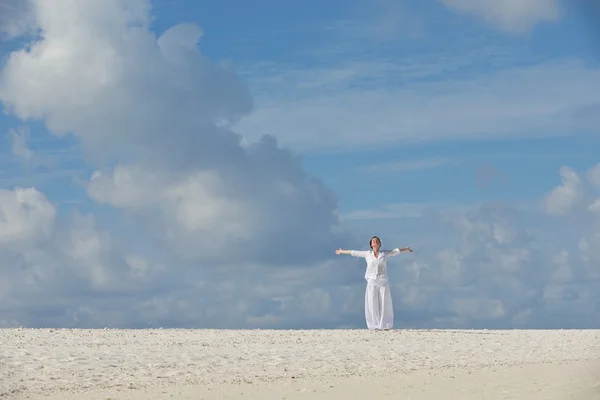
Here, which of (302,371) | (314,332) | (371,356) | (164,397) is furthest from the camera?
(314,332)

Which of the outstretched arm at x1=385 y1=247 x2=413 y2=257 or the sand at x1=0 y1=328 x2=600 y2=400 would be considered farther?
the outstretched arm at x1=385 y1=247 x2=413 y2=257

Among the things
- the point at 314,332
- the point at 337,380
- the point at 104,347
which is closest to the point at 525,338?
the point at 314,332

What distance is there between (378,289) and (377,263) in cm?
90

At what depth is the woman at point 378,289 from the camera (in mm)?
30500

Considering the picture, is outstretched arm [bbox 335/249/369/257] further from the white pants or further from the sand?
the sand

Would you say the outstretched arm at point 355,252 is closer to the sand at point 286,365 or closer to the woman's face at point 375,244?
the woman's face at point 375,244

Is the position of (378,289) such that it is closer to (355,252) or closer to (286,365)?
(355,252)

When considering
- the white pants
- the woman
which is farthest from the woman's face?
the white pants

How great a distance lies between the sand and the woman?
97.4 inches

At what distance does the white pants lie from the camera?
3050 cm

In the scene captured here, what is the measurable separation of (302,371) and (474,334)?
1077cm

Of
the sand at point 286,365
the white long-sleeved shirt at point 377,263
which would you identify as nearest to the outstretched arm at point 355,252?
the white long-sleeved shirt at point 377,263

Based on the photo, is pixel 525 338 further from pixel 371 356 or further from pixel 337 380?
pixel 337 380

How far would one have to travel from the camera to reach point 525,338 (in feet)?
94.1
